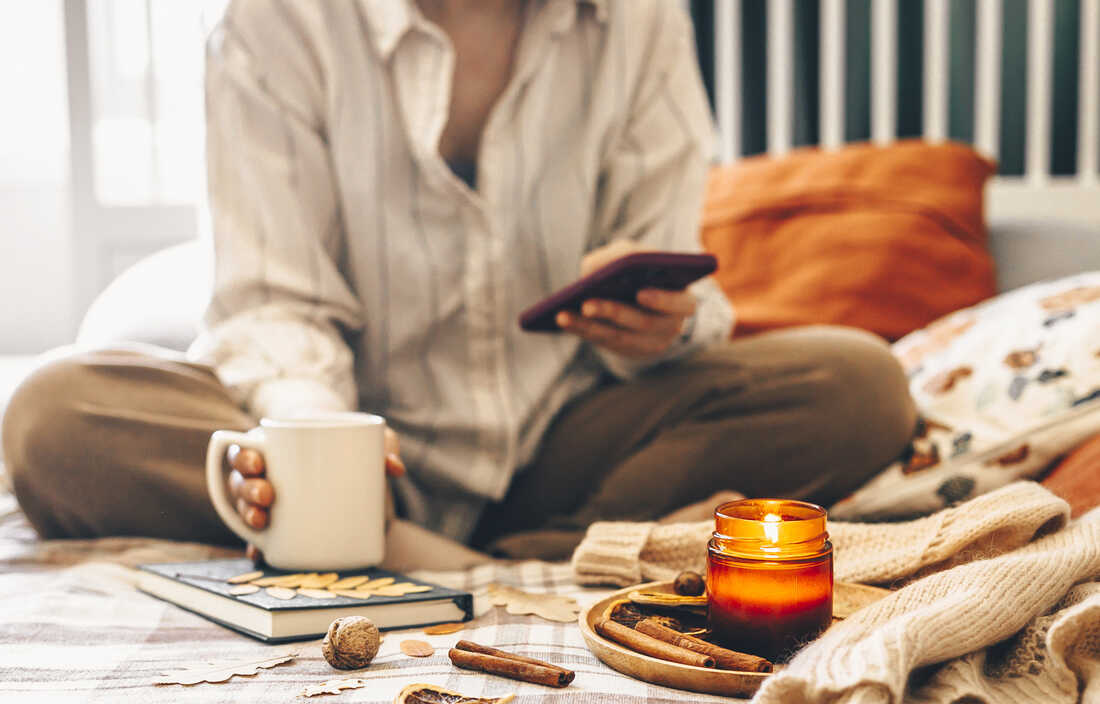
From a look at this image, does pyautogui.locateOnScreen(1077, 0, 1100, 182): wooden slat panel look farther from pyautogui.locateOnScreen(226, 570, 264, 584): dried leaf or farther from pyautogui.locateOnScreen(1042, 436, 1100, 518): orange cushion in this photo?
pyautogui.locateOnScreen(226, 570, 264, 584): dried leaf

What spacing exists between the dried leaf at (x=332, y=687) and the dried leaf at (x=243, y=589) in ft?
0.45

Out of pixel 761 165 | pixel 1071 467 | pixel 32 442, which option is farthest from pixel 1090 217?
pixel 32 442

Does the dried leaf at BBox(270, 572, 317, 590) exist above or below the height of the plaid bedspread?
above

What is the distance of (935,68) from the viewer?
2.11m

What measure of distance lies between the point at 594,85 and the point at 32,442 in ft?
2.15

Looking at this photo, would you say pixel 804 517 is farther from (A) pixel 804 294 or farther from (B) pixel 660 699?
(A) pixel 804 294

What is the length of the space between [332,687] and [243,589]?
0.16 meters

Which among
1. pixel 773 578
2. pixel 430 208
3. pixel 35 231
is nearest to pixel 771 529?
pixel 773 578

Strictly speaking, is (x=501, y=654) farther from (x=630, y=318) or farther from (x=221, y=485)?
(x=630, y=318)

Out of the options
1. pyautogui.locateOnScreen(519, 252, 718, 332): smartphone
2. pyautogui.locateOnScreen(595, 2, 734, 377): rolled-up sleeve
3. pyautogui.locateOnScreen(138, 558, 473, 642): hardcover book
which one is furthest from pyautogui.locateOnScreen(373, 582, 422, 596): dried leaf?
pyautogui.locateOnScreen(595, 2, 734, 377): rolled-up sleeve

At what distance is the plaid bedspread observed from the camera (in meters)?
0.56

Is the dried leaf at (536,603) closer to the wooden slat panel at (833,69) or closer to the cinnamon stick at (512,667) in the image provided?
the cinnamon stick at (512,667)

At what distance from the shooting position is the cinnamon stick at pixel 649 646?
55cm

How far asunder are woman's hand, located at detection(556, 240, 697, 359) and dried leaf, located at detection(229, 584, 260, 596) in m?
0.38
